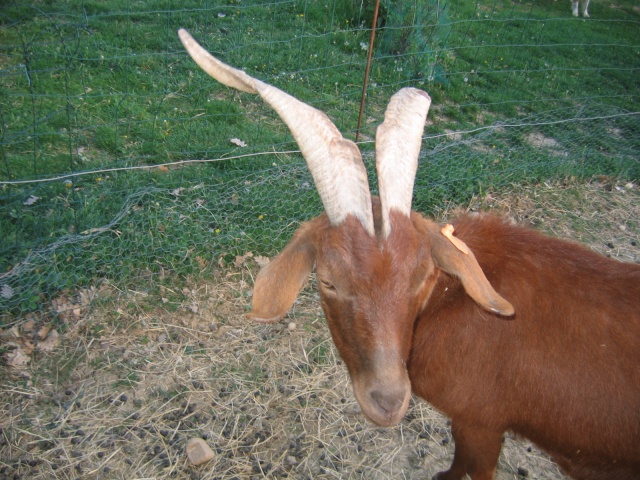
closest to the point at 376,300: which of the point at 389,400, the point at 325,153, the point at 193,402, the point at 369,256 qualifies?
the point at 369,256

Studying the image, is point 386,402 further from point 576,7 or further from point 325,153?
point 576,7

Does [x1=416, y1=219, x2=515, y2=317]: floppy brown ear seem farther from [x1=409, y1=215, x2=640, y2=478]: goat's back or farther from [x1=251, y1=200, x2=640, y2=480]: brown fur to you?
[x1=409, y1=215, x2=640, y2=478]: goat's back

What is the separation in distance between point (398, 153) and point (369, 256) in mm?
531

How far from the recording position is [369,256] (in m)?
2.26

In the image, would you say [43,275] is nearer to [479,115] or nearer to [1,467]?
[1,467]

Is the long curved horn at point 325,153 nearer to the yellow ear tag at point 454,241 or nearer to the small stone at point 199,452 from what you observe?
the yellow ear tag at point 454,241

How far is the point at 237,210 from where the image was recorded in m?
4.70

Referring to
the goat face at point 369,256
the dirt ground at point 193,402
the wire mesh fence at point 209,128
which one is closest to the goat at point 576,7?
the wire mesh fence at point 209,128

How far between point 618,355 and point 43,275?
3.54 m

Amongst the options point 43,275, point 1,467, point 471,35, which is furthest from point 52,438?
point 471,35

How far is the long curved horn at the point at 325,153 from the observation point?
238 cm

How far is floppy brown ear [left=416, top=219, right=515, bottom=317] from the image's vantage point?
2.42 m

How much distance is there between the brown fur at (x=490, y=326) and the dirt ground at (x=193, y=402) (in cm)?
75

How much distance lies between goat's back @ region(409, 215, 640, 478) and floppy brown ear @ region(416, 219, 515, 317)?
0.28 meters
